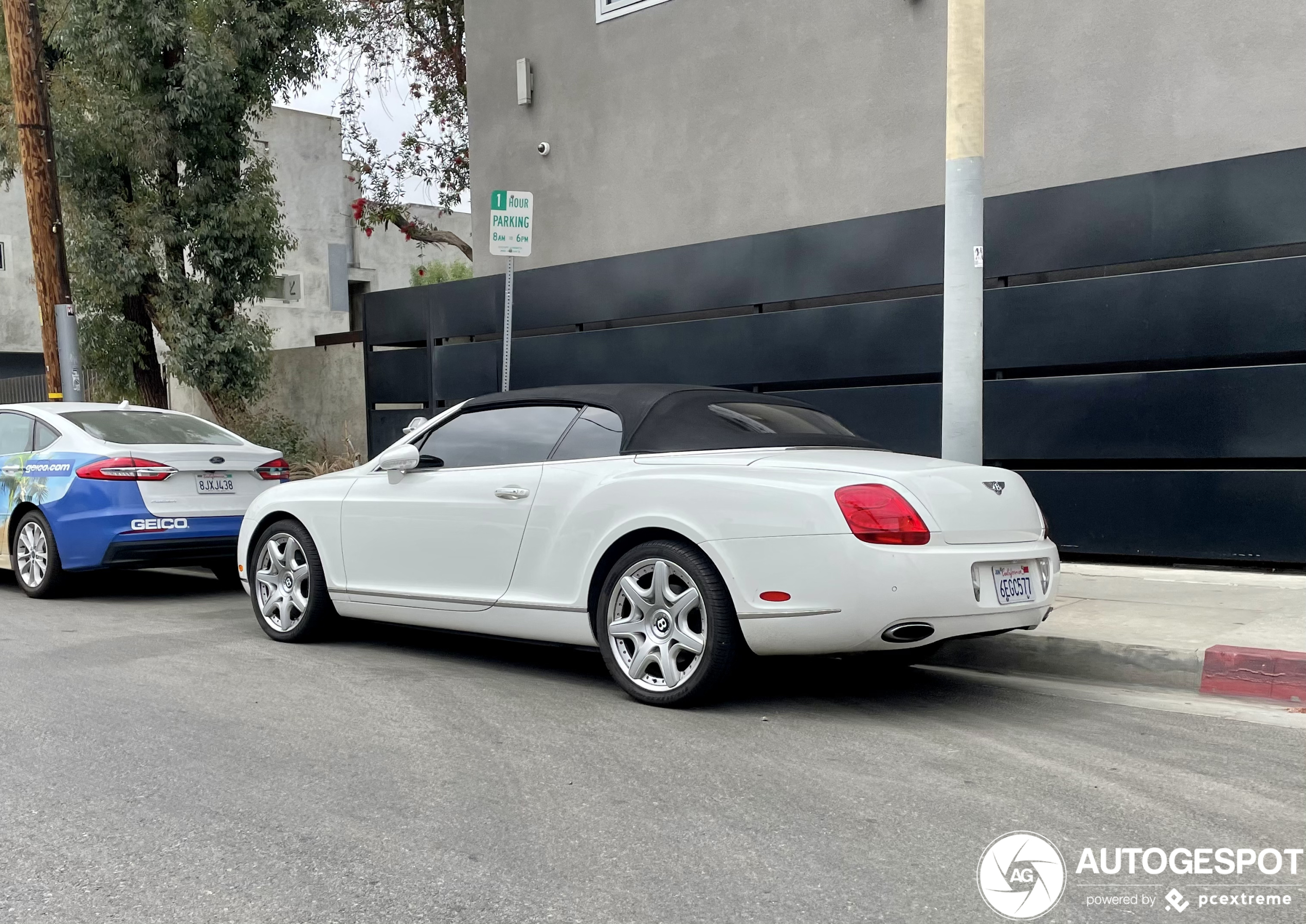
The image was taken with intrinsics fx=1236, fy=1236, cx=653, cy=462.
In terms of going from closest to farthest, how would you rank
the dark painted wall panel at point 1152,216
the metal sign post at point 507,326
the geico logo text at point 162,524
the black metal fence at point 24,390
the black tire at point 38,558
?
the dark painted wall panel at point 1152,216, the metal sign post at point 507,326, the geico logo text at point 162,524, the black tire at point 38,558, the black metal fence at point 24,390

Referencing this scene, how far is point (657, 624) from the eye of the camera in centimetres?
527

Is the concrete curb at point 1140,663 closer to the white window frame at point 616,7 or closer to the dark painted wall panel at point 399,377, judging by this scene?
the white window frame at point 616,7

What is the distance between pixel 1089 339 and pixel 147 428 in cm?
698

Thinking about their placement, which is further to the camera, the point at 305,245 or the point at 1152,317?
the point at 305,245

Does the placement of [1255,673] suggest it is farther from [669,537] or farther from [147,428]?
[147,428]

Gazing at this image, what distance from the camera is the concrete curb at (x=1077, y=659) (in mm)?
5703

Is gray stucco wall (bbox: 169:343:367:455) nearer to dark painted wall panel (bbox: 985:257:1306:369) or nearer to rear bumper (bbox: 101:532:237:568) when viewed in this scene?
rear bumper (bbox: 101:532:237:568)

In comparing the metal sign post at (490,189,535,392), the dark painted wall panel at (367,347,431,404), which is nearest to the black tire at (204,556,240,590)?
the metal sign post at (490,189,535,392)

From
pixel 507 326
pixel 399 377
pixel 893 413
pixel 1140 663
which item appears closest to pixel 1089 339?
pixel 893 413

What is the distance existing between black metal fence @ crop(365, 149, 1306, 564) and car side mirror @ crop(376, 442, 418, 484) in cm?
461

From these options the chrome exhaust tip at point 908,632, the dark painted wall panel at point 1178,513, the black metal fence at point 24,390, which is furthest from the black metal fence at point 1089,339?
the black metal fence at point 24,390

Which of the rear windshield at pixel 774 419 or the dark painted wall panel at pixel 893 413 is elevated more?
the rear windshield at pixel 774 419

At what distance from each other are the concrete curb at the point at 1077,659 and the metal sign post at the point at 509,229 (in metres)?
3.72

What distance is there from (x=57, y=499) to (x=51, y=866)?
6.00 m
